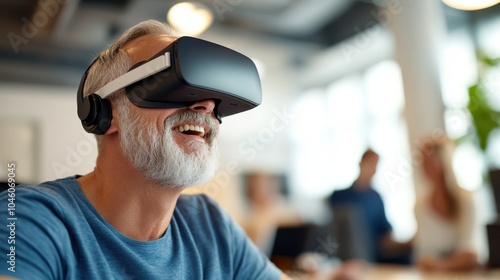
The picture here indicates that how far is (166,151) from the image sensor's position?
0.69 metres

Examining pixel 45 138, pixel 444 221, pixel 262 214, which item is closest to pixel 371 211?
pixel 444 221

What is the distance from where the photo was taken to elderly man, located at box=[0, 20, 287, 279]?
0.63 meters

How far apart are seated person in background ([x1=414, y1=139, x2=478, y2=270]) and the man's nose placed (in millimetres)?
1628

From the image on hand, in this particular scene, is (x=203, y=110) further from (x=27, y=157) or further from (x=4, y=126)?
(x=4, y=126)

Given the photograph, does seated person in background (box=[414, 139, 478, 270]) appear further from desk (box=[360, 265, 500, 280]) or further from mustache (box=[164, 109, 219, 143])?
mustache (box=[164, 109, 219, 143])

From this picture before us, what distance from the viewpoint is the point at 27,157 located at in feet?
2.68

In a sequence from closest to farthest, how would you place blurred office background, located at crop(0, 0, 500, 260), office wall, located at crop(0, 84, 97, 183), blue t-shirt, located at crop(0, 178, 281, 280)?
blue t-shirt, located at crop(0, 178, 281, 280) → office wall, located at crop(0, 84, 97, 183) → blurred office background, located at crop(0, 0, 500, 260)

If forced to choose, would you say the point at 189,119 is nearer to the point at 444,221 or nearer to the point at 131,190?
the point at 131,190

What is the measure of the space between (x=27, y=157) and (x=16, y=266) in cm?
31

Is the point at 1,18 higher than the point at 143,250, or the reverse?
the point at 1,18

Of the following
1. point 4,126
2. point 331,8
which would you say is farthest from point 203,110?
point 331,8

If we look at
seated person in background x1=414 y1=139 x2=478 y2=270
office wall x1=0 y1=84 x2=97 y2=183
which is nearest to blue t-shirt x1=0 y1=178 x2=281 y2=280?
office wall x1=0 y1=84 x2=97 y2=183

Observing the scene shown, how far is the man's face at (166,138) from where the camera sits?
691 millimetres

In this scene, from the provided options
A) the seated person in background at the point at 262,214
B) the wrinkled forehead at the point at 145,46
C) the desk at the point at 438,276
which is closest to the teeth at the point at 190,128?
the wrinkled forehead at the point at 145,46
